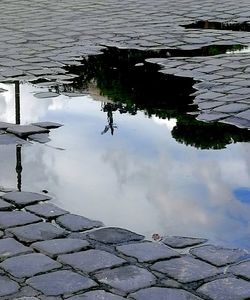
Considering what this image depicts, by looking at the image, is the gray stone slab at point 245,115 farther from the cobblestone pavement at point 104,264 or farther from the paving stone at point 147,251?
the paving stone at point 147,251

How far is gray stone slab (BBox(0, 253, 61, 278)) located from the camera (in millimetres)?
3549

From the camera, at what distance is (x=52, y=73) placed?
823 cm

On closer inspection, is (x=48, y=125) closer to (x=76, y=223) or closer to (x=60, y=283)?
(x=76, y=223)

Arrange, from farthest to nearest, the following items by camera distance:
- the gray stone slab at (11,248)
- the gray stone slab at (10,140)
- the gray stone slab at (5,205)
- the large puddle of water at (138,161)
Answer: the gray stone slab at (10,140) < the gray stone slab at (5,205) < the large puddle of water at (138,161) < the gray stone slab at (11,248)

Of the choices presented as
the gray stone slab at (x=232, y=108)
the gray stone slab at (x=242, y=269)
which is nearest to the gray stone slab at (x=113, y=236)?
the gray stone slab at (x=242, y=269)

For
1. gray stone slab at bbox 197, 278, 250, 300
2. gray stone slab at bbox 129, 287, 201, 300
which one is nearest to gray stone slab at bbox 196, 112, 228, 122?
gray stone slab at bbox 197, 278, 250, 300

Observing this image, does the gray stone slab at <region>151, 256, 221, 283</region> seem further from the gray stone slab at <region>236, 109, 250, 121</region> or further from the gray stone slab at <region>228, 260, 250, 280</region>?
the gray stone slab at <region>236, 109, 250, 121</region>

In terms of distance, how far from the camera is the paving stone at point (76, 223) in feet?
13.7

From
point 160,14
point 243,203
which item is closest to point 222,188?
point 243,203

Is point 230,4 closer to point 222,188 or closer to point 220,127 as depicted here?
point 220,127

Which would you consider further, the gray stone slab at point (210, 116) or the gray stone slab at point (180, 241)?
the gray stone slab at point (210, 116)

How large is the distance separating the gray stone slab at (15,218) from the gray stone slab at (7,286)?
734mm

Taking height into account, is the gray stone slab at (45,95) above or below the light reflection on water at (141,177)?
above

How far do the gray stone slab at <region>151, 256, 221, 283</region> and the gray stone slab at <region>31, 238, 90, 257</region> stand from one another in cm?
47
